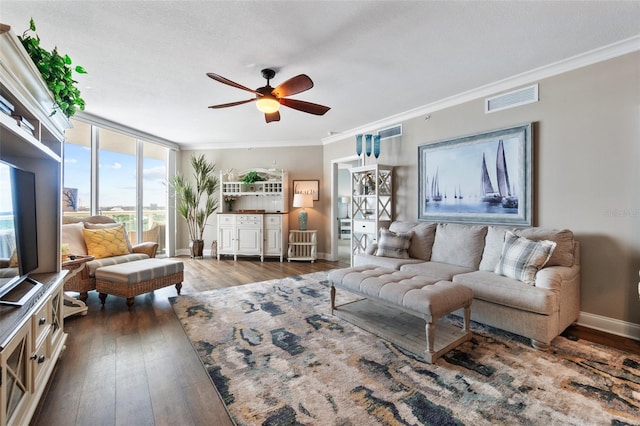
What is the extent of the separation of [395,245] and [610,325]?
2.12 meters

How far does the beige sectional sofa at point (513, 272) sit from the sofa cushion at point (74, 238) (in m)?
3.81

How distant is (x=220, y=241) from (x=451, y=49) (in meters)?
5.27

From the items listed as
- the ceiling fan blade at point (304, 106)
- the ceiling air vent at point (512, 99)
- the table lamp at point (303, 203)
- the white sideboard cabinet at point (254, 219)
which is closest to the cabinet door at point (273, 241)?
the white sideboard cabinet at point (254, 219)

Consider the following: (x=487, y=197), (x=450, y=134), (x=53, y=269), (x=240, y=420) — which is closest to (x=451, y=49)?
(x=450, y=134)

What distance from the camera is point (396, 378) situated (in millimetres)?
1905

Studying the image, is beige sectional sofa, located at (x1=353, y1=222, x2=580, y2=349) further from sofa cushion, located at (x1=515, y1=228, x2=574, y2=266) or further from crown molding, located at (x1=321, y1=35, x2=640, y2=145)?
crown molding, located at (x1=321, y1=35, x2=640, y2=145)

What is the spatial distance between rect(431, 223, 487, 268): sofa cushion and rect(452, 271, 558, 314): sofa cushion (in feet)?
1.40

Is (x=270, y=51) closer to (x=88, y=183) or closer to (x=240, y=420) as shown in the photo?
(x=240, y=420)

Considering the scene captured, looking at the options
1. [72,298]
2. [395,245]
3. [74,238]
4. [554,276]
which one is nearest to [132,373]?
[72,298]

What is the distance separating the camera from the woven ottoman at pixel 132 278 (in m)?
3.17

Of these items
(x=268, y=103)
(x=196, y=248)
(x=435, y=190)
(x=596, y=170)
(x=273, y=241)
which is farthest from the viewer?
(x=196, y=248)

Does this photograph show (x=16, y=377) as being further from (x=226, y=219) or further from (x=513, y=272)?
(x=226, y=219)

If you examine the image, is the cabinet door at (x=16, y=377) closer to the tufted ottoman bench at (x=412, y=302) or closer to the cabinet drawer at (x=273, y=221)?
the tufted ottoman bench at (x=412, y=302)

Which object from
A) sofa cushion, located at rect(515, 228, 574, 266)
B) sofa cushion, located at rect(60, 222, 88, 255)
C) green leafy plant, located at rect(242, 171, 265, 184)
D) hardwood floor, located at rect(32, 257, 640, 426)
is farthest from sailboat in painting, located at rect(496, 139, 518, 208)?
sofa cushion, located at rect(60, 222, 88, 255)
